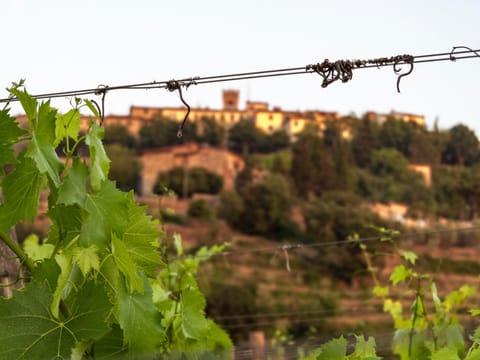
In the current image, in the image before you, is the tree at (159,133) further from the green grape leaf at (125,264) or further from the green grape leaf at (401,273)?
the green grape leaf at (125,264)

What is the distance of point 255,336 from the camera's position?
913 cm

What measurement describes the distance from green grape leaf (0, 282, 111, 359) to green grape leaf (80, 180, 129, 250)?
36mm

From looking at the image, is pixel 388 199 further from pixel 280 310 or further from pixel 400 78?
pixel 400 78

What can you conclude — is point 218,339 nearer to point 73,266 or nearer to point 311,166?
point 73,266

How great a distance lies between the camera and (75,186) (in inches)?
26.2

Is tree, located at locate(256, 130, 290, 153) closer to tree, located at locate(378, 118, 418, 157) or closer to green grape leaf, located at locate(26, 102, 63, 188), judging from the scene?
tree, located at locate(378, 118, 418, 157)

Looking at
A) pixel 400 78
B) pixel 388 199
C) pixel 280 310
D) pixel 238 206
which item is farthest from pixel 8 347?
pixel 388 199

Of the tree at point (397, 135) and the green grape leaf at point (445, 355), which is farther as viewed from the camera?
the tree at point (397, 135)

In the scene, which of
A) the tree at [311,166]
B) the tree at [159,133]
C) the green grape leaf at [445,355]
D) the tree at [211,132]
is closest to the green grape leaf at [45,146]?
the green grape leaf at [445,355]

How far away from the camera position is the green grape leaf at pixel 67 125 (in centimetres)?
79

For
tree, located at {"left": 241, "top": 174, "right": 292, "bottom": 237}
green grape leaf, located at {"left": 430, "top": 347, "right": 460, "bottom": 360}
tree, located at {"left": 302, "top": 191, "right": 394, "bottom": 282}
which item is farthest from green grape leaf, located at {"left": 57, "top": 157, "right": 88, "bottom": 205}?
tree, located at {"left": 241, "top": 174, "right": 292, "bottom": 237}

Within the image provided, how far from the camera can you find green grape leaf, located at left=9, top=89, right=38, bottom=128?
71 cm

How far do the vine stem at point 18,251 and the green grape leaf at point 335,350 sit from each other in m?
0.27

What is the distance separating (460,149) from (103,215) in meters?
43.0
